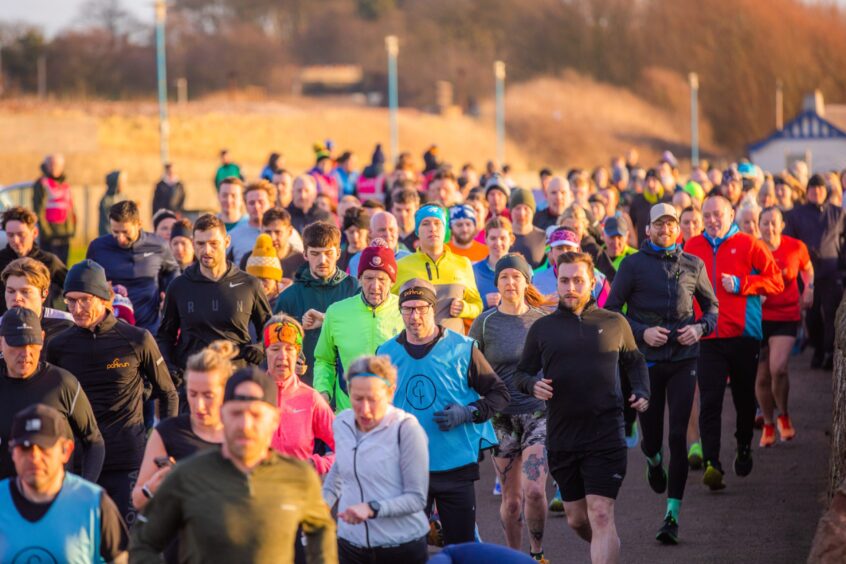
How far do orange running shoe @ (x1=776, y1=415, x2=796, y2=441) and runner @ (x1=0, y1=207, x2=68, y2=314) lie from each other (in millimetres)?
6276

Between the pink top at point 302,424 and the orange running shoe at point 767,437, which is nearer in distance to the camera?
the pink top at point 302,424

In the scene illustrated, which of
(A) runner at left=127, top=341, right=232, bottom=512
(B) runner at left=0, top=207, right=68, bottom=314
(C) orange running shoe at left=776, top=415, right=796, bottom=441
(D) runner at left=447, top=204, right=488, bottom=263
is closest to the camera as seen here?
(A) runner at left=127, top=341, right=232, bottom=512

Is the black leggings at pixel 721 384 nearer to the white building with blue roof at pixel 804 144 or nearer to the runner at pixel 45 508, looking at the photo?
the runner at pixel 45 508

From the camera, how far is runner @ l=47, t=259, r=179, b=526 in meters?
8.41

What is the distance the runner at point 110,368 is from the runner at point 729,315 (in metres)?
4.57

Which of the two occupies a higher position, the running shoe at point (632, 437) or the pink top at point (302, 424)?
the pink top at point (302, 424)

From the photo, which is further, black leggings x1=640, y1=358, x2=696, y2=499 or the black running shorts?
black leggings x1=640, y1=358, x2=696, y2=499

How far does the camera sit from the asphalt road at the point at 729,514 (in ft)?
32.0

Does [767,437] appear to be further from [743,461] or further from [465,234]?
[465,234]

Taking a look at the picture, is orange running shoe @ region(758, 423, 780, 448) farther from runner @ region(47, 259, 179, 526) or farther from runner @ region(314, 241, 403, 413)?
runner @ region(47, 259, 179, 526)

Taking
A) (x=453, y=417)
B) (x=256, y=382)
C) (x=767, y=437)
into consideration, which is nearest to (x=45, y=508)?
(x=256, y=382)

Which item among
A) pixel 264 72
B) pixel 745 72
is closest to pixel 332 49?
pixel 264 72

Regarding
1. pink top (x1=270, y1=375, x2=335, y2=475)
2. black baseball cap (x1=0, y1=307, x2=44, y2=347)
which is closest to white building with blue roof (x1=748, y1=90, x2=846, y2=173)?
pink top (x1=270, y1=375, x2=335, y2=475)

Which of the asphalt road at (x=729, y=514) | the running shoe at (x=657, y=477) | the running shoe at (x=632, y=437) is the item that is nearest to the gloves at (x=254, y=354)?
the asphalt road at (x=729, y=514)
